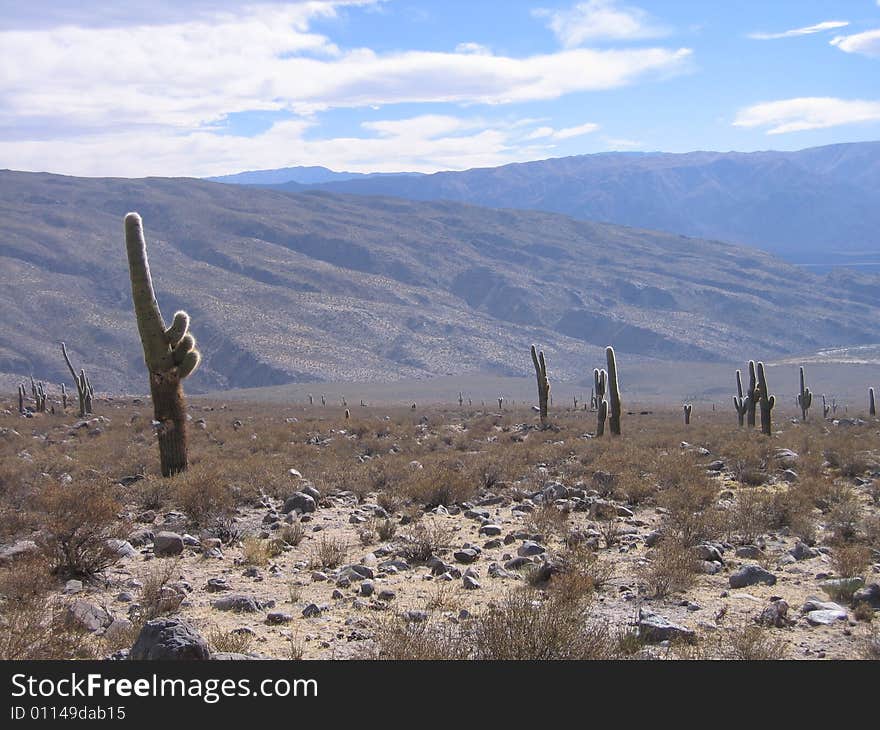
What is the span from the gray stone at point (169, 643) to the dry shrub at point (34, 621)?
0.63 m

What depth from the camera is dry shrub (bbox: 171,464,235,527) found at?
10.6 meters

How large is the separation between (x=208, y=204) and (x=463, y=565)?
170 meters

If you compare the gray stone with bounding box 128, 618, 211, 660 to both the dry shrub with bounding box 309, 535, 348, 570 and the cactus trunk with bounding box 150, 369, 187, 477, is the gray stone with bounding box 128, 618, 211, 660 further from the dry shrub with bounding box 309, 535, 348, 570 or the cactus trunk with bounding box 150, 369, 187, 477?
the cactus trunk with bounding box 150, 369, 187, 477

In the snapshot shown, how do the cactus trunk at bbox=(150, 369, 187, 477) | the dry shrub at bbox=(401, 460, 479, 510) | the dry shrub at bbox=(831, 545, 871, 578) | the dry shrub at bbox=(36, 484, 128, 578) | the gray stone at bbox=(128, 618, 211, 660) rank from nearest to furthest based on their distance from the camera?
the gray stone at bbox=(128, 618, 211, 660)
the dry shrub at bbox=(36, 484, 128, 578)
the dry shrub at bbox=(831, 545, 871, 578)
the dry shrub at bbox=(401, 460, 479, 510)
the cactus trunk at bbox=(150, 369, 187, 477)

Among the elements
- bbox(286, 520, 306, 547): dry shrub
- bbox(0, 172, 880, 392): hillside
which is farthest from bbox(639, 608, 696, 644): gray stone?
bbox(0, 172, 880, 392): hillside

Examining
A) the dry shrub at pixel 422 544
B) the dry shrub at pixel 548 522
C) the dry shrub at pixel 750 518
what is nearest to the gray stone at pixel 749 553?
the dry shrub at pixel 750 518

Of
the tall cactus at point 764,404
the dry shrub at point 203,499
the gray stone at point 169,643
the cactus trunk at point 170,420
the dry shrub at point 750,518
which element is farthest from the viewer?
the tall cactus at point 764,404

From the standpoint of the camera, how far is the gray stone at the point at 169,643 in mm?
5125

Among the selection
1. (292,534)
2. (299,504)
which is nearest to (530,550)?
(292,534)

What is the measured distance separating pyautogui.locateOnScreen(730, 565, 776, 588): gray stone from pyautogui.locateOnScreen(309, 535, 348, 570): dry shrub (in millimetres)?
3773

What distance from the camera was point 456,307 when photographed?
143 meters

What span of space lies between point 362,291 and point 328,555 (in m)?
129

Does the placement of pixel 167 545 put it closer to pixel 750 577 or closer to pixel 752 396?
pixel 750 577

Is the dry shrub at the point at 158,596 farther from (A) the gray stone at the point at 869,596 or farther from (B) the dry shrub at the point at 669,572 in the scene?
(A) the gray stone at the point at 869,596
